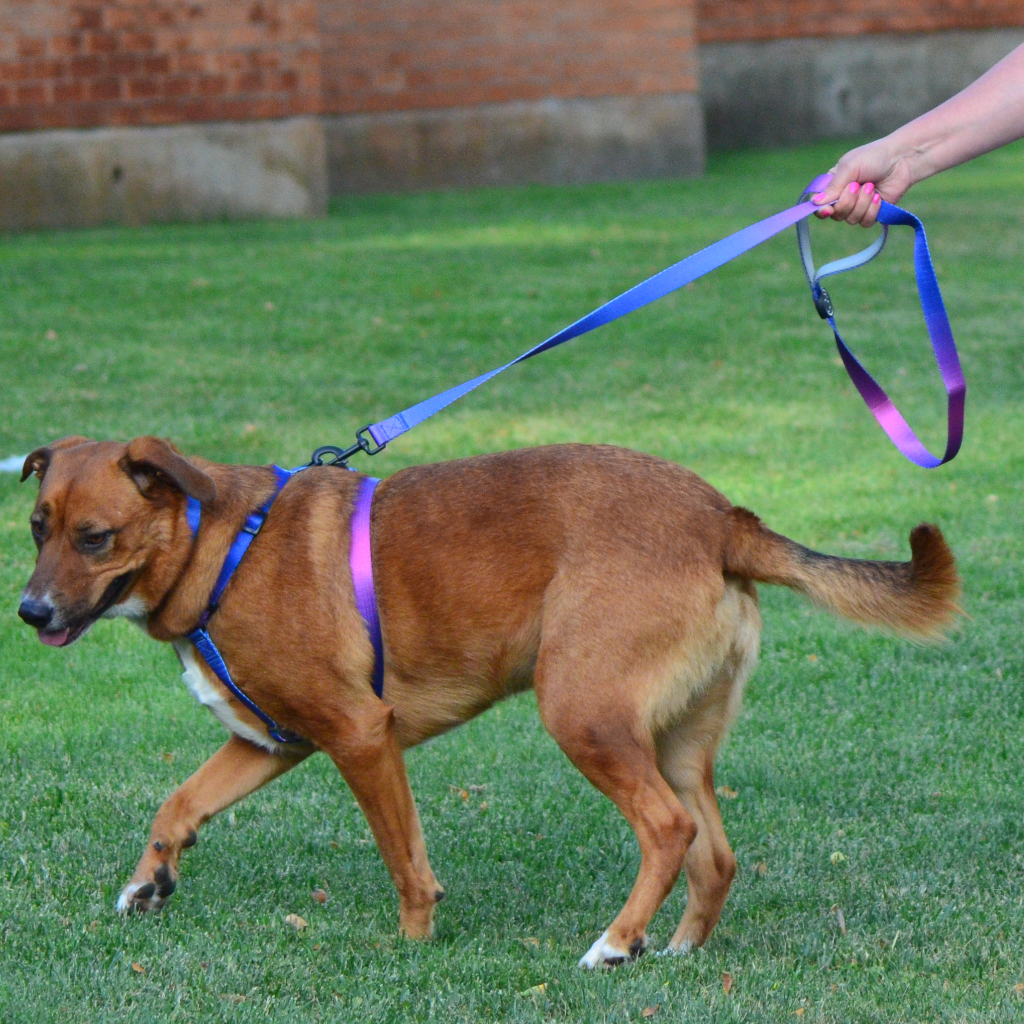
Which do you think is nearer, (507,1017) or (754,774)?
(507,1017)

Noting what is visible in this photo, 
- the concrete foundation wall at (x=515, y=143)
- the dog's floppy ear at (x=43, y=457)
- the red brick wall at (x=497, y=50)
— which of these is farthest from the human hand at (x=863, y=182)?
the concrete foundation wall at (x=515, y=143)

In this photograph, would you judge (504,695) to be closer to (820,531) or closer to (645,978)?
(645,978)

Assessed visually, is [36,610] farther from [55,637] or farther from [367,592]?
[367,592]

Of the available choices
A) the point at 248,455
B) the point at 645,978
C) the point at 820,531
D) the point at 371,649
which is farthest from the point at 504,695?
the point at 248,455

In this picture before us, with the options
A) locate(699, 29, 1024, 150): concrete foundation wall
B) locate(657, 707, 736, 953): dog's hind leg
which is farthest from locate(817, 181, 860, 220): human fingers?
locate(699, 29, 1024, 150): concrete foundation wall

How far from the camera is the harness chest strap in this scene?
4.29 metres

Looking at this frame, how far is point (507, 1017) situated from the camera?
377cm

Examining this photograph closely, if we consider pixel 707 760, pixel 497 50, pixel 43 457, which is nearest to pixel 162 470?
pixel 43 457

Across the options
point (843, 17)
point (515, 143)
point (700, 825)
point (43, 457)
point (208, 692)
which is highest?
point (843, 17)

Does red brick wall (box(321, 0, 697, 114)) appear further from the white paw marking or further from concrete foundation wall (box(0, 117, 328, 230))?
the white paw marking

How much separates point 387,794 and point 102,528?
44.0 inches

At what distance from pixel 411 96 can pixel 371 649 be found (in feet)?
60.1

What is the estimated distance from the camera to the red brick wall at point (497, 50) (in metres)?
20.8

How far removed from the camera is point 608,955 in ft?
13.3
